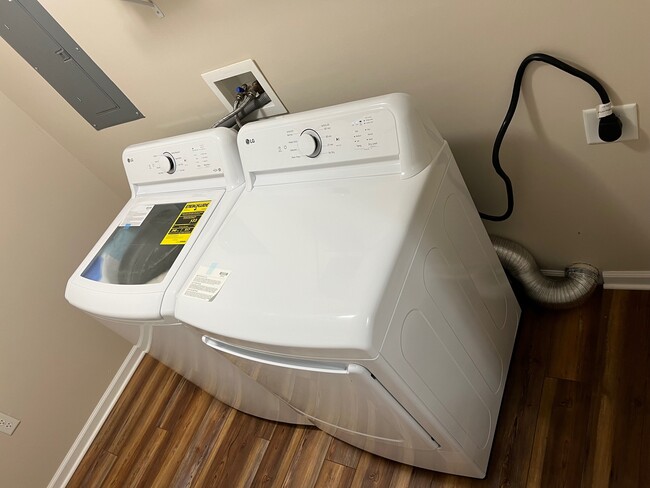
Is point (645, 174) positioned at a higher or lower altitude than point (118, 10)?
lower

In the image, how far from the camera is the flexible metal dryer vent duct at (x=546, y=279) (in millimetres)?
1377

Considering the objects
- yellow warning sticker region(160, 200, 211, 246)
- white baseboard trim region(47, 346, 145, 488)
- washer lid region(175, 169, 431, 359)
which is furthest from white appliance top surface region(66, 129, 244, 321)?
white baseboard trim region(47, 346, 145, 488)

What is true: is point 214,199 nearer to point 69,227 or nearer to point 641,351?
point 69,227

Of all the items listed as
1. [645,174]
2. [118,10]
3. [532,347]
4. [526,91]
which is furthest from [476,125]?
[118,10]

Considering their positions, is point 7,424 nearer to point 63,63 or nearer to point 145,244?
point 145,244

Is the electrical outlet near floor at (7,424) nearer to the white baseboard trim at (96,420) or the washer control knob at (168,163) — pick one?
the white baseboard trim at (96,420)

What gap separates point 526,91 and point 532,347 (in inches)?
31.6

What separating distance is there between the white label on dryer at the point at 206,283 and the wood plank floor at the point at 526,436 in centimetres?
82

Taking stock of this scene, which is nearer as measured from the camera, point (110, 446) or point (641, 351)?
point (641, 351)

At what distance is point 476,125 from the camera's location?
1187mm

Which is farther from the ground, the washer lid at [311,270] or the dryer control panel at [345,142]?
the dryer control panel at [345,142]

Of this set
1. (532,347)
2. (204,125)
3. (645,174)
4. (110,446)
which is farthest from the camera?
(110,446)

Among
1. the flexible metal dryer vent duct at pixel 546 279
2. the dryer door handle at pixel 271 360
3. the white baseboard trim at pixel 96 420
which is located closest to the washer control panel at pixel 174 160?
the dryer door handle at pixel 271 360

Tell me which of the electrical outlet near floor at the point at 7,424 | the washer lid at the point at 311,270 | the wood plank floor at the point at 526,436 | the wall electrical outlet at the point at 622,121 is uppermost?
the washer lid at the point at 311,270
